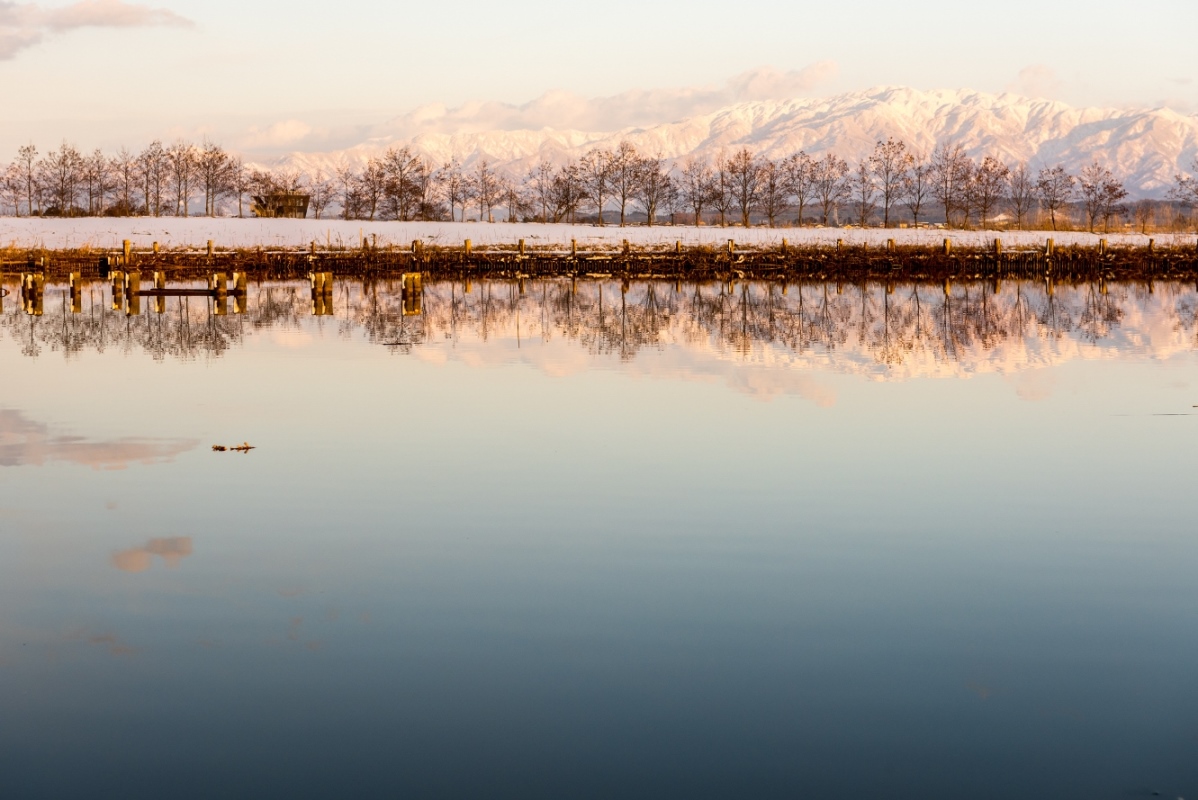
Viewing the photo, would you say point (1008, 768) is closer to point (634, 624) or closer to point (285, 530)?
point (634, 624)

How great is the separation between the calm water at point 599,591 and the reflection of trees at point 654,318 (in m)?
8.42

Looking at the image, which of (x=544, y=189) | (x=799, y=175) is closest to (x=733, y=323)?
(x=799, y=175)

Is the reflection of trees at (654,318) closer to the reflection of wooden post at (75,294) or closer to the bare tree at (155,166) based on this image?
the reflection of wooden post at (75,294)

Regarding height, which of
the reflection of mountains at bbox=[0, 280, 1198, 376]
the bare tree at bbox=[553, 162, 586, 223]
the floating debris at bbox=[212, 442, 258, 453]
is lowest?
the floating debris at bbox=[212, 442, 258, 453]

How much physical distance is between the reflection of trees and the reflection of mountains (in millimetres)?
51

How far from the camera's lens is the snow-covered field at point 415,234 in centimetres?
8075

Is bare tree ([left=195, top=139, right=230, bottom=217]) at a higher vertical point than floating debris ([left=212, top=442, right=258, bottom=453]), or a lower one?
higher

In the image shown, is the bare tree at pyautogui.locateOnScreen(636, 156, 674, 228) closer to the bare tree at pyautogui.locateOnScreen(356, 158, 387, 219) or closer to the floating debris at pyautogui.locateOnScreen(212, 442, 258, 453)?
the bare tree at pyautogui.locateOnScreen(356, 158, 387, 219)

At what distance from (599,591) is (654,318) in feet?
90.9

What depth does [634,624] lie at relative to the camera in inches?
341

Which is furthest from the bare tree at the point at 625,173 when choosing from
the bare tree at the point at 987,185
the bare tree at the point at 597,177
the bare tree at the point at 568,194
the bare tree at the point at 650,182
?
the bare tree at the point at 987,185

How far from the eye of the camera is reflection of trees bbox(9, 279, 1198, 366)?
2967cm

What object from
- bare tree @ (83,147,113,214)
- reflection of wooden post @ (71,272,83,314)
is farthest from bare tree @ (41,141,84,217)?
reflection of wooden post @ (71,272,83,314)

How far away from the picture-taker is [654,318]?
36875 mm
